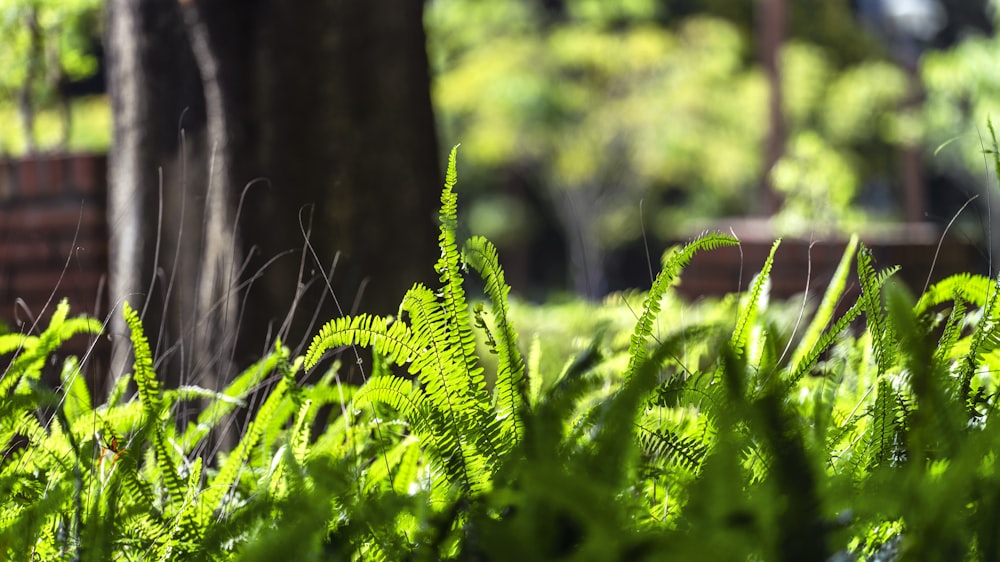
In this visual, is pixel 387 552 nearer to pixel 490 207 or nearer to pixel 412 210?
pixel 412 210

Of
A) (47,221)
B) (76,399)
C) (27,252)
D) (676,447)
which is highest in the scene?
(676,447)

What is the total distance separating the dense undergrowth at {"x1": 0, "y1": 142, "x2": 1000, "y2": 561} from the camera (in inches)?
32.7

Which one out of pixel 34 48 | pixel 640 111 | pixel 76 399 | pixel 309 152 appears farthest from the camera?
pixel 640 111

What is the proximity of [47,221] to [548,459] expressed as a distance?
4.28 meters

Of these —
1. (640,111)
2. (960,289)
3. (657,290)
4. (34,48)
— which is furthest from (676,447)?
(640,111)

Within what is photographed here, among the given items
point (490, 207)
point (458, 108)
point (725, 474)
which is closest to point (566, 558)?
point (725, 474)

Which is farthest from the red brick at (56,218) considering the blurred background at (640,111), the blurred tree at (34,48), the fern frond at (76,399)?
the blurred background at (640,111)

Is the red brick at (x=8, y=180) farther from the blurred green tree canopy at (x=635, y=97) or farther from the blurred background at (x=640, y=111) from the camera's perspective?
the blurred green tree canopy at (x=635, y=97)

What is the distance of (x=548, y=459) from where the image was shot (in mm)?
943

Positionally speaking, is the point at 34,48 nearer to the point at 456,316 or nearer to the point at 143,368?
the point at 143,368

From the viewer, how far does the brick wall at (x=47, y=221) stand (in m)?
4.59

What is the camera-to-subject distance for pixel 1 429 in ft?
4.68

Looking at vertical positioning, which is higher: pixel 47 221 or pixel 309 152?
pixel 309 152

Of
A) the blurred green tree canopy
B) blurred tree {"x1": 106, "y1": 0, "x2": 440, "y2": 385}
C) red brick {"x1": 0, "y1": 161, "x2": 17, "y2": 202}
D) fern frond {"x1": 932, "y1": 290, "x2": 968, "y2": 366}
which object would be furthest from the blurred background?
fern frond {"x1": 932, "y1": 290, "x2": 968, "y2": 366}
